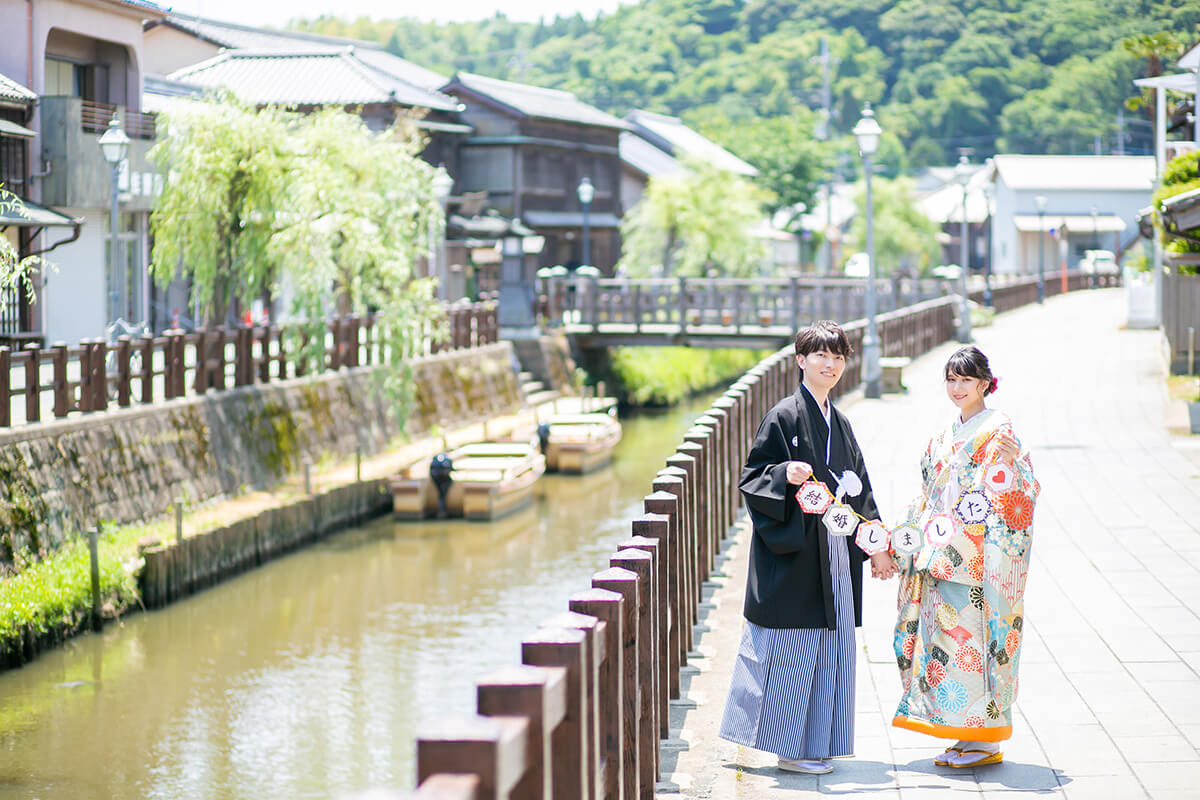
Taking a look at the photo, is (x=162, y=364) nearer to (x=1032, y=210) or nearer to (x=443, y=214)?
(x=443, y=214)

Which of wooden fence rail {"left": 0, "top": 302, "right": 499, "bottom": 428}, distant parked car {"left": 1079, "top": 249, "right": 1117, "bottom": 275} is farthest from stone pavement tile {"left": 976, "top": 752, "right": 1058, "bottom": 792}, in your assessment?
distant parked car {"left": 1079, "top": 249, "right": 1117, "bottom": 275}

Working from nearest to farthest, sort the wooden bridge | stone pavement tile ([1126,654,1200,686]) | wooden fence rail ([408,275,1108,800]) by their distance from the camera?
wooden fence rail ([408,275,1108,800]) < stone pavement tile ([1126,654,1200,686]) < the wooden bridge

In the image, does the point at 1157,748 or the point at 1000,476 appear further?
the point at 1157,748

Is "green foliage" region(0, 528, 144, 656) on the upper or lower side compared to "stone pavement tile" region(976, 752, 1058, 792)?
lower

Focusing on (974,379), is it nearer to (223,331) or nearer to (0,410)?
(0,410)

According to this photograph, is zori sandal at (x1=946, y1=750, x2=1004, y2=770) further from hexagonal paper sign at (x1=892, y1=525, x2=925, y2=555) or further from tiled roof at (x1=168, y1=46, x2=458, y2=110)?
tiled roof at (x1=168, y1=46, x2=458, y2=110)

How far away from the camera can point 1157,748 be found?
18.5 ft

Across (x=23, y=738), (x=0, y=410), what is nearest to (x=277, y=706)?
(x=23, y=738)

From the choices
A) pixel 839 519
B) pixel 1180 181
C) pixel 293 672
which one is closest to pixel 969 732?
pixel 839 519

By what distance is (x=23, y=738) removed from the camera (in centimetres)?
1207

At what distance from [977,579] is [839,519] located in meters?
0.58

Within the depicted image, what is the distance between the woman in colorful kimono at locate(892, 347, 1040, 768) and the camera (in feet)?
17.1

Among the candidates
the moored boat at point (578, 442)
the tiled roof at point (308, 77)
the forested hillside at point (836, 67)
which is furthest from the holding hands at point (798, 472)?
the forested hillside at point (836, 67)

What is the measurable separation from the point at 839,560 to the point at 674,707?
1.44 meters
